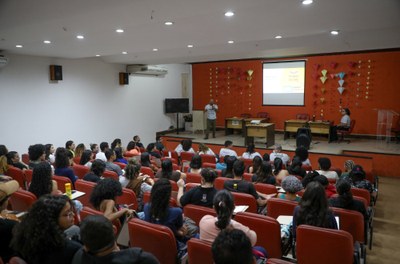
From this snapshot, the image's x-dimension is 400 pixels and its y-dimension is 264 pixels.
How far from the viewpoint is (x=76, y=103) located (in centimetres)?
980

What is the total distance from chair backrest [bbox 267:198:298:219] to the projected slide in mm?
9273

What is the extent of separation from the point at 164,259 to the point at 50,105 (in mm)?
7748

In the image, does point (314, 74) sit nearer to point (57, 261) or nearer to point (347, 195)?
point (347, 195)

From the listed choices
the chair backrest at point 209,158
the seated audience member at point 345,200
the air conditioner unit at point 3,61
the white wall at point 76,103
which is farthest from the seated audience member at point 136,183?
the white wall at point 76,103

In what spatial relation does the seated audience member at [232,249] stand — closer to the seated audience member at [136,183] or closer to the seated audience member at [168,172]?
the seated audience member at [136,183]

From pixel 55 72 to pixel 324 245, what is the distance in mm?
8491

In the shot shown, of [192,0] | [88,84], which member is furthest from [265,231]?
[88,84]

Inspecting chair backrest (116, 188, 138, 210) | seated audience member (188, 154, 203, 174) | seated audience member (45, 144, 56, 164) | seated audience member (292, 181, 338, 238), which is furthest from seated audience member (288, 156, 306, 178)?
seated audience member (45, 144, 56, 164)

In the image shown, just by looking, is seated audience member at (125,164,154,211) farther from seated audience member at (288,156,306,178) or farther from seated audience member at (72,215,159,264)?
seated audience member at (288,156,306,178)

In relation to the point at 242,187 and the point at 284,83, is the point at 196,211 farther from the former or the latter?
the point at 284,83

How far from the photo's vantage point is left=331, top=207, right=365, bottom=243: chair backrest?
129 inches

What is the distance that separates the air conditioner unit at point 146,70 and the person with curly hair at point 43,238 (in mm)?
9653

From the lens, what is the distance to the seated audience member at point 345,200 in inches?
138

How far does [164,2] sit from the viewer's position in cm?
370
